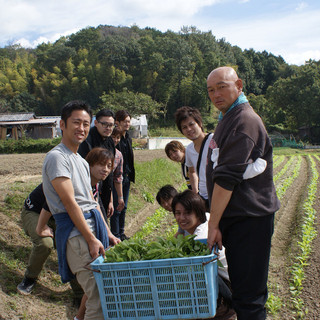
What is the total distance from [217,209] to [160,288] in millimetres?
614

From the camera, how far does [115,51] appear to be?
6800cm

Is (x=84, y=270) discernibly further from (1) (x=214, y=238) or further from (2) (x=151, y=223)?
(2) (x=151, y=223)

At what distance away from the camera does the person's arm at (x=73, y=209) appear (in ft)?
7.58

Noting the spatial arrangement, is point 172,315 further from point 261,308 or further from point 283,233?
point 283,233

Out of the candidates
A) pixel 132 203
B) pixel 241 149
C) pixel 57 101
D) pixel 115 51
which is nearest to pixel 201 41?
pixel 115 51

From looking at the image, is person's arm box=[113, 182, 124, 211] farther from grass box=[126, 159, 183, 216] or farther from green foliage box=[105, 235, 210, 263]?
green foliage box=[105, 235, 210, 263]

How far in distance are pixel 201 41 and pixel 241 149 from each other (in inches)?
3079

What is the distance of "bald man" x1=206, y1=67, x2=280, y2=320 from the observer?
6.65 feet

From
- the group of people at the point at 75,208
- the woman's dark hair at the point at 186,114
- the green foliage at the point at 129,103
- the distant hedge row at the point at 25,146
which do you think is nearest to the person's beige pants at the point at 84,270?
the group of people at the point at 75,208

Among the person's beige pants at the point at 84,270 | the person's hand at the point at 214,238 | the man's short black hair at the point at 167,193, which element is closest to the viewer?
the person's hand at the point at 214,238

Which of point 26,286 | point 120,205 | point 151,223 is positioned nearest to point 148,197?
point 151,223

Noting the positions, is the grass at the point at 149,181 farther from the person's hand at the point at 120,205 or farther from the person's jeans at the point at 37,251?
the person's jeans at the point at 37,251

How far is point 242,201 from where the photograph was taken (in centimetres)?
207

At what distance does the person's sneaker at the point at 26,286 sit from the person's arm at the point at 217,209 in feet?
7.51
